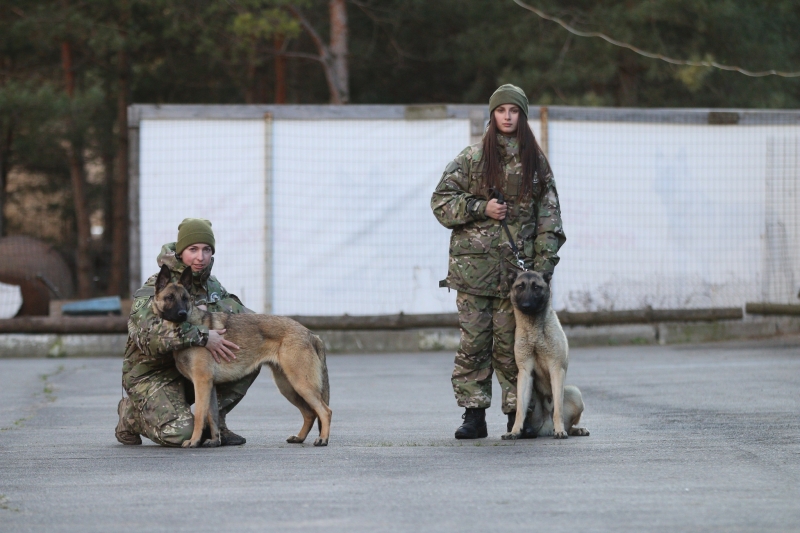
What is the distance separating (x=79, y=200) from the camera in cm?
3073

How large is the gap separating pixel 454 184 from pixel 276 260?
310 inches

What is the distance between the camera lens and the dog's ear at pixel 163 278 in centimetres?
694

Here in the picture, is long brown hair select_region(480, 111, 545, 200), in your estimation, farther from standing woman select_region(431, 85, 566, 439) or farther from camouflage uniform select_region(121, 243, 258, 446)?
camouflage uniform select_region(121, 243, 258, 446)

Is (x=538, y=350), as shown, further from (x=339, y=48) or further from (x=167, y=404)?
(x=339, y=48)

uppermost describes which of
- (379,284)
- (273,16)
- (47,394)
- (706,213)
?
(273,16)

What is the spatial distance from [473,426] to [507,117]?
1.98 meters

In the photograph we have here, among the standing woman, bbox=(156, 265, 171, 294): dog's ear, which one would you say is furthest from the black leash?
bbox=(156, 265, 171, 294): dog's ear

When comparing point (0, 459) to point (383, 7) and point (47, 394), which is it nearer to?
point (47, 394)

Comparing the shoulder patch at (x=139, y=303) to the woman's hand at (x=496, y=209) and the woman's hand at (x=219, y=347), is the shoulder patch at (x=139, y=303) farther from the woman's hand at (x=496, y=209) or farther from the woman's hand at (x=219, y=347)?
the woman's hand at (x=496, y=209)

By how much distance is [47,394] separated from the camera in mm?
10828

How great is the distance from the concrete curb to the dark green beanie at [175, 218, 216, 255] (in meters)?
8.14

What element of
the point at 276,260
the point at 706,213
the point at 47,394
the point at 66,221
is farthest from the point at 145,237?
the point at 66,221

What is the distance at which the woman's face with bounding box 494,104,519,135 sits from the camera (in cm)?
721

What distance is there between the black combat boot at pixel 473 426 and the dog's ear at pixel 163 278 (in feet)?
6.76
